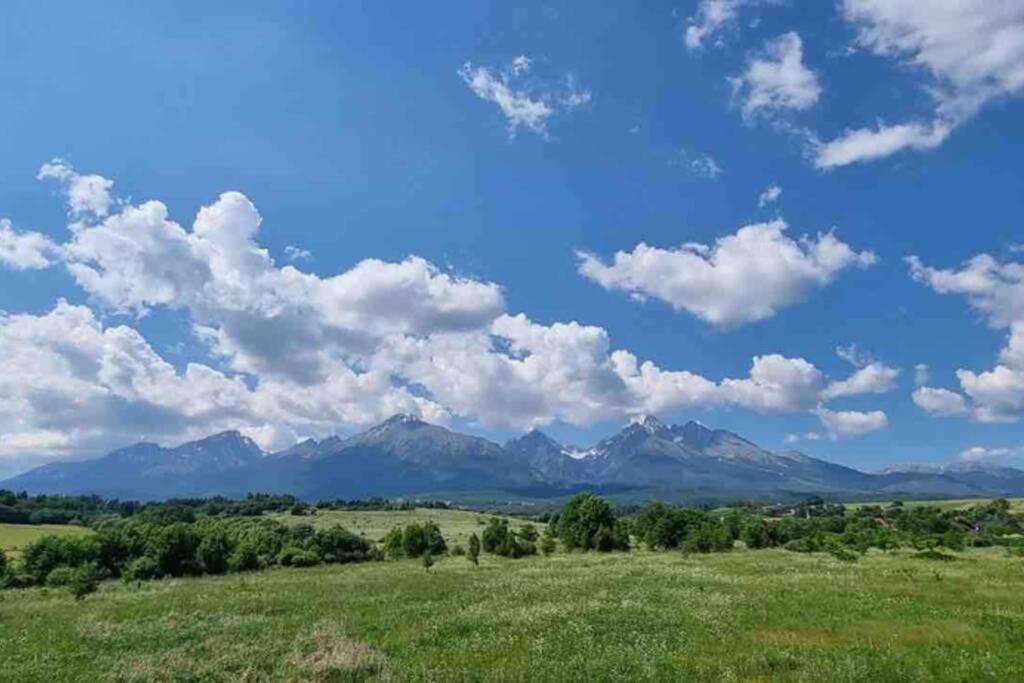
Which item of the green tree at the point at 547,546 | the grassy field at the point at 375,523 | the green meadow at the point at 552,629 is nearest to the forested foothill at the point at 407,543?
the green tree at the point at 547,546

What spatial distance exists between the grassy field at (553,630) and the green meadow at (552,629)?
116mm

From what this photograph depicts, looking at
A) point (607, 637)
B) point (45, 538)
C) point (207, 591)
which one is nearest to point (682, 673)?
point (607, 637)

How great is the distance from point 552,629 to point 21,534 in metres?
129

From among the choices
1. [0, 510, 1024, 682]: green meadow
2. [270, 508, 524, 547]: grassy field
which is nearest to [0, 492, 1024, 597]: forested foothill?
[270, 508, 524, 547]: grassy field

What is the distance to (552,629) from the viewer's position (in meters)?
33.6

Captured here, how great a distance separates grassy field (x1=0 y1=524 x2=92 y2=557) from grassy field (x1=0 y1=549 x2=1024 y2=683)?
5826 cm

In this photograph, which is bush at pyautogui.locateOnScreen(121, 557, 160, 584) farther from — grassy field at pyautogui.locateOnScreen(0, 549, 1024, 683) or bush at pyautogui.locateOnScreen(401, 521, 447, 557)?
Answer: bush at pyautogui.locateOnScreen(401, 521, 447, 557)

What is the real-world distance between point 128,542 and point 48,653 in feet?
226

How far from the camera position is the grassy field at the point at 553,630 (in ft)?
85.2

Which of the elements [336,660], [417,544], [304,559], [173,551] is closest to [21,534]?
[173,551]

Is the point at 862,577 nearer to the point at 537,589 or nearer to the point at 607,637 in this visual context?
the point at 537,589

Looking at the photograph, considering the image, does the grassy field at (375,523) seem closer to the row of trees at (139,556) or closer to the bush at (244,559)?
the bush at (244,559)

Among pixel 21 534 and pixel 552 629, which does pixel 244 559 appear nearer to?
pixel 21 534

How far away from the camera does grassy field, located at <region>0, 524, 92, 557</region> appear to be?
4208 inches
